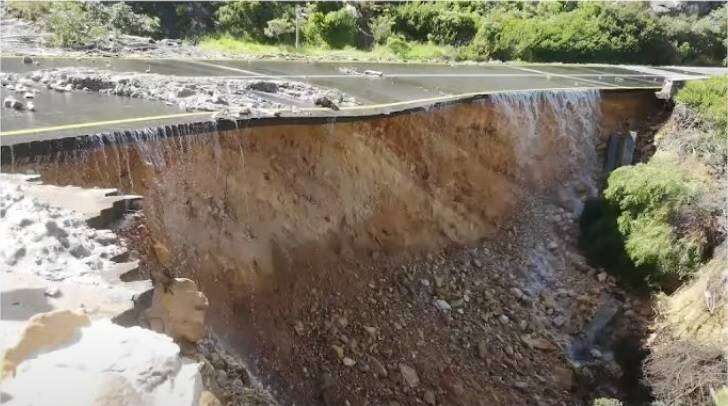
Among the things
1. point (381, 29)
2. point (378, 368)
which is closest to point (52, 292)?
point (378, 368)

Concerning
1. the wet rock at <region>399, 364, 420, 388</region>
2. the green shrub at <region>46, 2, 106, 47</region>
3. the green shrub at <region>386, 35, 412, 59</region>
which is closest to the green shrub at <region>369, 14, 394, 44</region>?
the green shrub at <region>386, 35, 412, 59</region>

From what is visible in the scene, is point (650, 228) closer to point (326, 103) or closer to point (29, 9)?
point (326, 103)

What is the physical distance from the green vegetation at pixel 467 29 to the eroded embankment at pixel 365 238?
314 inches

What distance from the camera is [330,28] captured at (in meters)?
21.8

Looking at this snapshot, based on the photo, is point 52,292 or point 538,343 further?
point 538,343

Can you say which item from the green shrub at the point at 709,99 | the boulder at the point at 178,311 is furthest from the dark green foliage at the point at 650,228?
the boulder at the point at 178,311

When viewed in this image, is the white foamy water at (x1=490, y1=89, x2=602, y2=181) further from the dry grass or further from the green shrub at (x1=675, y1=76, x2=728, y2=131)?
the dry grass

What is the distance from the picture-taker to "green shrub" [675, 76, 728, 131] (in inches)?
546

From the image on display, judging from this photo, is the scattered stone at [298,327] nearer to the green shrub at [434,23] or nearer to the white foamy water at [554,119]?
the white foamy water at [554,119]

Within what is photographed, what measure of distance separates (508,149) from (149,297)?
32.0 ft

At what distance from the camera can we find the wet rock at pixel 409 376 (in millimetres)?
8445

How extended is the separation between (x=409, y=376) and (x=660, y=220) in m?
6.04

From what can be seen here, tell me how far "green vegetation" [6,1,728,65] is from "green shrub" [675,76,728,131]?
8054mm

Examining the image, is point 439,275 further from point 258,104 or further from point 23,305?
point 23,305
